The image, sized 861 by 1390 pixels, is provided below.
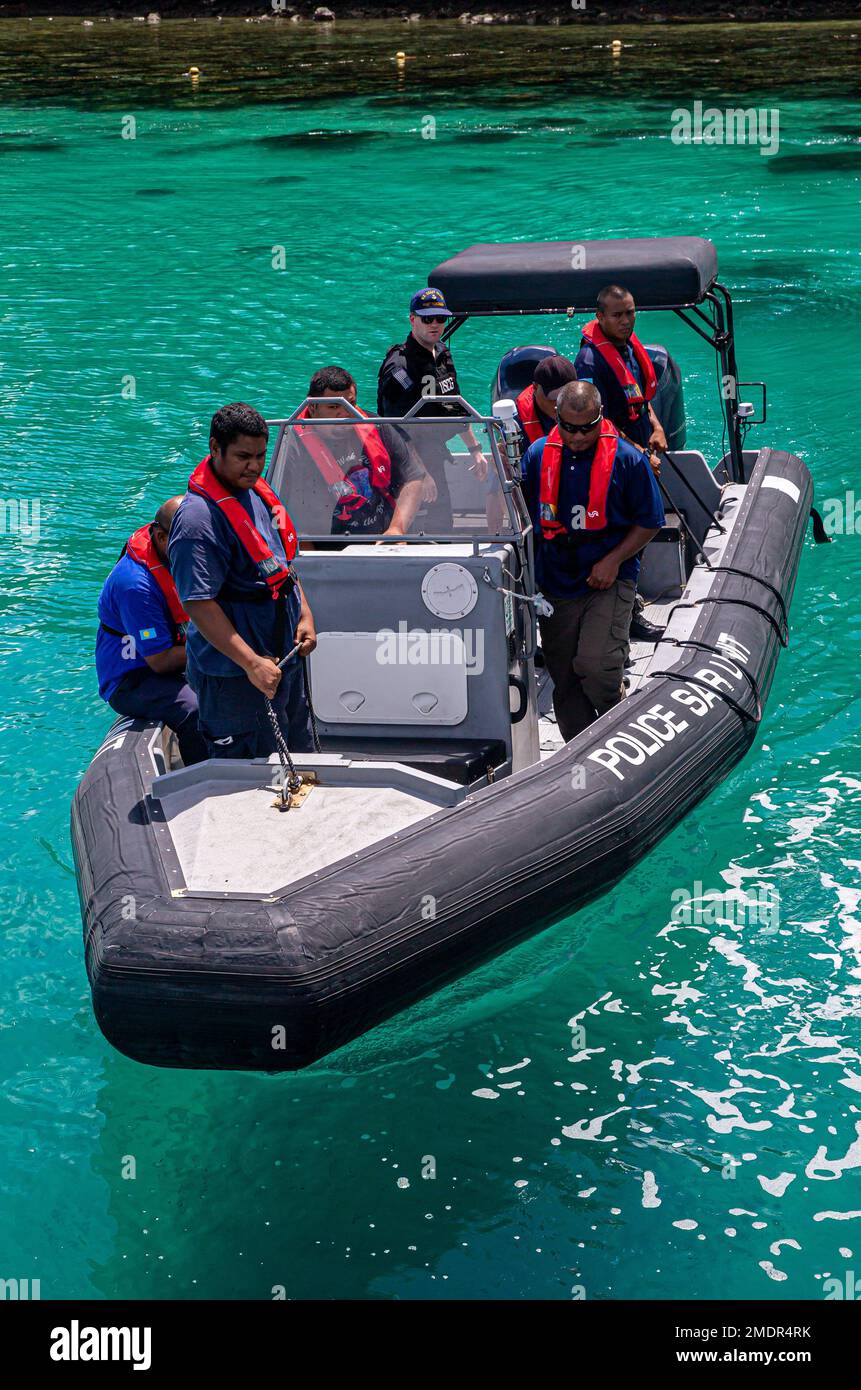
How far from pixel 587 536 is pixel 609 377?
1255mm

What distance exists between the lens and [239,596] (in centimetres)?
454

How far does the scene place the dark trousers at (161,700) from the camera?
17.4 feet

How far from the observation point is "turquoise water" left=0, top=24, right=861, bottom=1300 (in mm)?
4195

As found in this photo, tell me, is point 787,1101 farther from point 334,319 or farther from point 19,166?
point 19,166

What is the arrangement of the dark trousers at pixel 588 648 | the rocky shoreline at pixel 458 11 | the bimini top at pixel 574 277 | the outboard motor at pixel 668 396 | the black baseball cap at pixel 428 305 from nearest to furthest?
the dark trousers at pixel 588 648 → the black baseball cap at pixel 428 305 → the bimini top at pixel 574 277 → the outboard motor at pixel 668 396 → the rocky shoreline at pixel 458 11

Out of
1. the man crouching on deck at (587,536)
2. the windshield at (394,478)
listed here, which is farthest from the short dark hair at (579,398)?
the windshield at (394,478)

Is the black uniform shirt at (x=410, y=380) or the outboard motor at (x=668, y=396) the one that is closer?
the black uniform shirt at (x=410, y=380)

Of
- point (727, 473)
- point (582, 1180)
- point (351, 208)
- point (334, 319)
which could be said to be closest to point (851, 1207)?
point (582, 1180)

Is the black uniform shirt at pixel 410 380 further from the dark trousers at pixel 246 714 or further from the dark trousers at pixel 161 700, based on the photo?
the dark trousers at pixel 246 714

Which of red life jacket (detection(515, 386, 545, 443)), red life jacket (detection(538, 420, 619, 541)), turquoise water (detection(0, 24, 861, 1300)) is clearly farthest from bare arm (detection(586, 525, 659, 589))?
turquoise water (detection(0, 24, 861, 1300))

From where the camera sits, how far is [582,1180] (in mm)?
4387

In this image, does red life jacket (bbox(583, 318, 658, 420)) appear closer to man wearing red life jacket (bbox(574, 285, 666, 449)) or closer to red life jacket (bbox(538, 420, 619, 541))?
man wearing red life jacket (bbox(574, 285, 666, 449))

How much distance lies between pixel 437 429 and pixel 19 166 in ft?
58.9

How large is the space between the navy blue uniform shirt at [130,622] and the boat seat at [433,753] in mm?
679
